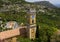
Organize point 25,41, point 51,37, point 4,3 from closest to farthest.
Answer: point 25,41 → point 51,37 → point 4,3

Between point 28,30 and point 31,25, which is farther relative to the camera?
point 28,30

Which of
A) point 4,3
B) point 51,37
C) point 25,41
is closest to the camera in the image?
point 25,41

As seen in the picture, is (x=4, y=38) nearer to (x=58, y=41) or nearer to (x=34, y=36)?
Result: (x=34, y=36)

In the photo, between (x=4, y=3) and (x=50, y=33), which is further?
(x=4, y=3)

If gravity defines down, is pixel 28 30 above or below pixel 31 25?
below

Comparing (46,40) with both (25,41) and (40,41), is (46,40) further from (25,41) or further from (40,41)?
(25,41)

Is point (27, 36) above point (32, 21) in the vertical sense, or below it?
below

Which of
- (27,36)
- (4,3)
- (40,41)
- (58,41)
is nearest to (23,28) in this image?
(27,36)

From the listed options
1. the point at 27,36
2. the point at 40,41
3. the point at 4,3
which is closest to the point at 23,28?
the point at 27,36

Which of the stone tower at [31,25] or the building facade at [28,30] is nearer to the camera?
the building facade at [28,30]

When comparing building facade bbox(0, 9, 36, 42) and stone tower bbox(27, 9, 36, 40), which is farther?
stone tower bbox(27, 9, 36, 40)
